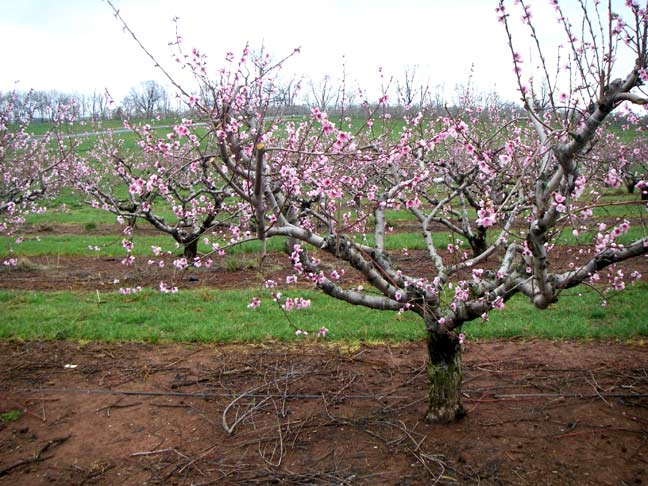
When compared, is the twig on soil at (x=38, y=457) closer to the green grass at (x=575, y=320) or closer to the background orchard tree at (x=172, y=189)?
the background orchard tree at (x=172, y=189)

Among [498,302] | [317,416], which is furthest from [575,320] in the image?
[317,416]

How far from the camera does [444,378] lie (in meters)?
4.46

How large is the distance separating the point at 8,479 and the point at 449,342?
371cm

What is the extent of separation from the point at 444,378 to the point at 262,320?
3589mm

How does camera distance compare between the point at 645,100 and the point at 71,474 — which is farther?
the point at 71,474

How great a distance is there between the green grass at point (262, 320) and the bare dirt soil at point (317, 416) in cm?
35

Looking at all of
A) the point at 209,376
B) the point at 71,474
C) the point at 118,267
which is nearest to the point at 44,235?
the point at 118,267

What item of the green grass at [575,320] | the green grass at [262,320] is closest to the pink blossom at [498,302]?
the green grass at [575,320]

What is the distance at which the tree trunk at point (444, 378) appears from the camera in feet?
14.5

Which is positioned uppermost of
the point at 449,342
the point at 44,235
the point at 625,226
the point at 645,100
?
the point at 645,100

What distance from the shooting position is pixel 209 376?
5762 mm

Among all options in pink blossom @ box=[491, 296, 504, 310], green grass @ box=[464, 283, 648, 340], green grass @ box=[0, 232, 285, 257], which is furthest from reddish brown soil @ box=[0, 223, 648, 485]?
green grass @ box=[0, 232, 285, 257]

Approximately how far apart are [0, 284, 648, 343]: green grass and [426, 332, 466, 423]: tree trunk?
218 cm

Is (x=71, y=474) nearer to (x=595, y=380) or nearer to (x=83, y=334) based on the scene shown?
(x=83, y=334)
